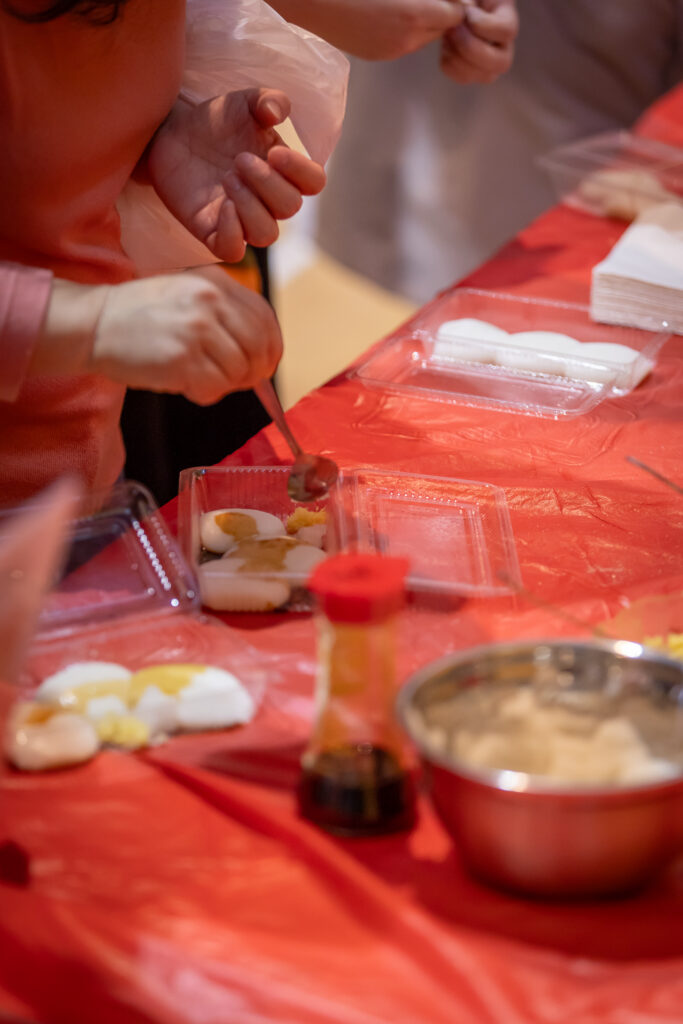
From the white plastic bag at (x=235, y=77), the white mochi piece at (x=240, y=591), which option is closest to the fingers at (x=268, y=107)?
the white plastic bag at (x=235, y=77)

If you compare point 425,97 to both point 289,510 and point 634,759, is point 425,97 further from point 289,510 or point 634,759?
point 634,759

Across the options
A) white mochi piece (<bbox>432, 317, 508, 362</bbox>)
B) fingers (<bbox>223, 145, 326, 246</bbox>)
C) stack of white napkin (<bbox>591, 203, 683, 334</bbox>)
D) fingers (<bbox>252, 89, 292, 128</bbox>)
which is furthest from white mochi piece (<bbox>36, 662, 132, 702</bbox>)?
stack of white napkin (<bbox>591, 203, 683, 334</bbox>)

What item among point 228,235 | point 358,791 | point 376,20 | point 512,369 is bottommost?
point 512,369

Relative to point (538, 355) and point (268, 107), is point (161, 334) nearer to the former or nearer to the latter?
point (268, 107)

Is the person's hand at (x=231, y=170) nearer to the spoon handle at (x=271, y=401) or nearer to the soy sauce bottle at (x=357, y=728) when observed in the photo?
the spoon handle at (x=271, y=401)

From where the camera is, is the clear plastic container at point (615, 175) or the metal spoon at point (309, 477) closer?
the metal spoon at point (309, 477)

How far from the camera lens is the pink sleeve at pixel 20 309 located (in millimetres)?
850

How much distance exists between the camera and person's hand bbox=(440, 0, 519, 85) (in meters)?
1.75

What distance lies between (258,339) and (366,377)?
590mm

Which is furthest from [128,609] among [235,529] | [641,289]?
[641,289]

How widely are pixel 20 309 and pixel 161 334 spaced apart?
0.38ft

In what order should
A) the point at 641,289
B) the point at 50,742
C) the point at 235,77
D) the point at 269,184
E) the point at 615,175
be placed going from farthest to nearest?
the point at 615,175 < the point at 641,289 < the point at 235,77 < the point at 269,184 < the point at 50,742

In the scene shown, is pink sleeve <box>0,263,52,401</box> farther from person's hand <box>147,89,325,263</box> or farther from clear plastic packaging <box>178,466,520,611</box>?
person's hand <box>147,89,325,263</box>

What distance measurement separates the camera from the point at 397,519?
1.08 meters
